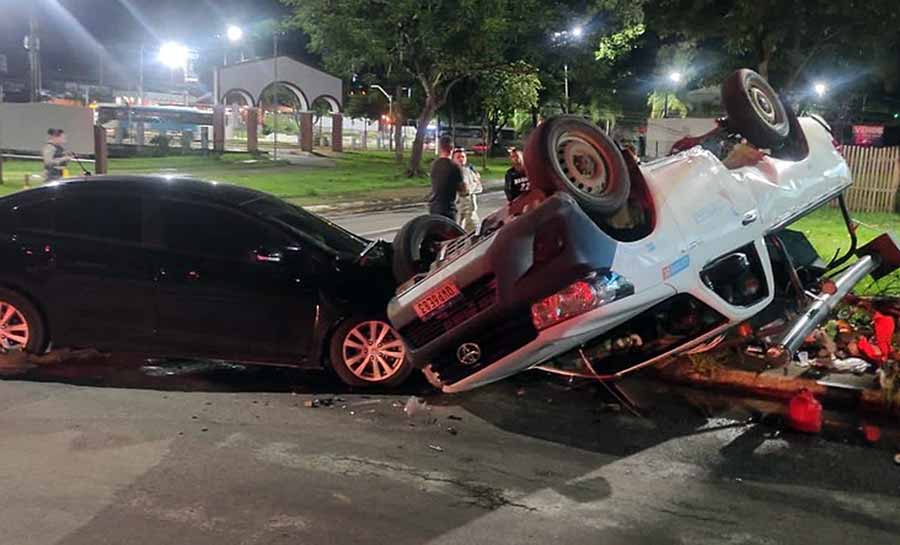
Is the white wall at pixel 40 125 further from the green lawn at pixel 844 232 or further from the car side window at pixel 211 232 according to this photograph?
the car side window at pixel 211 232

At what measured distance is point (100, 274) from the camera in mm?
6414

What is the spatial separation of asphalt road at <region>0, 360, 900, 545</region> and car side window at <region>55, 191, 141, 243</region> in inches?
42.8

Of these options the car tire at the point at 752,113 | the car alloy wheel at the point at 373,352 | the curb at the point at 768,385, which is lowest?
the curb at the point at 768,385

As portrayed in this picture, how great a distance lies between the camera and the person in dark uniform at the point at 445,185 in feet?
35.5

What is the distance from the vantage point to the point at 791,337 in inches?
215

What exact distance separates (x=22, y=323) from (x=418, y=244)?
315cm

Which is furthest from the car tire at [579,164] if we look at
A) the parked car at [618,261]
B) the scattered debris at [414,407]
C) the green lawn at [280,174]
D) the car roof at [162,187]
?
the green lawn at [280,174]

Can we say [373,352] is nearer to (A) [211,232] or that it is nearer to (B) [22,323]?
(A) [211,232]

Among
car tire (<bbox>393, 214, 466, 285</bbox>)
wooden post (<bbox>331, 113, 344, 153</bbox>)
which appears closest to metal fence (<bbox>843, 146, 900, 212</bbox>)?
car tire (<bbox>393, 214, 466, 285</bbox>)

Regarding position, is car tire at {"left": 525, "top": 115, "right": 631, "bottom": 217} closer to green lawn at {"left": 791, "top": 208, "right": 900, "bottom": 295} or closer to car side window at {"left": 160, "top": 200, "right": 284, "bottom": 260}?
car side window at {"left": 160, "top": 200, "right": 284, "bottom": 260}

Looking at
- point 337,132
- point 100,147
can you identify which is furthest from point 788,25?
point 337,132

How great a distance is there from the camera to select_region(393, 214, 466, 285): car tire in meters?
5.89

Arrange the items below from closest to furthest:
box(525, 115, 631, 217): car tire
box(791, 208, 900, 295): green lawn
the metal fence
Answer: box(525, 115, 631, 217): car tire, box(791, 208, 900, 295): green lawn, the metal fence

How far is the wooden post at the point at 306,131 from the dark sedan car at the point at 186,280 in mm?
36286
